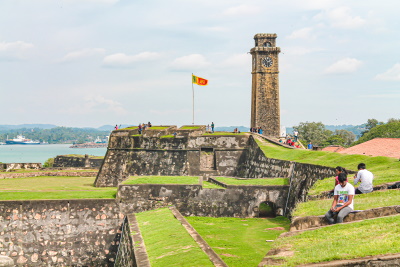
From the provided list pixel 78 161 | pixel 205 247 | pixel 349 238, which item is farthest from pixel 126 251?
pixel 78 161

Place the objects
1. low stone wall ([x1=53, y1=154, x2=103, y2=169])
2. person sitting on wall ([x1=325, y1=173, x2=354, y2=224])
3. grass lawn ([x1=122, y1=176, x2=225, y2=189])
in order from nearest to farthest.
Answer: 1. person sitting on wall ([x1=325, y1=173, x2=354, y2=224])
2. grass lawn ([x1=122, y1=176, x2=225, y2=189])
3. low stone wall ([x1=53, y1=154, x2=103, y2=169])

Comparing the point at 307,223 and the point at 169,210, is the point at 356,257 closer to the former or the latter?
the point at 307,223

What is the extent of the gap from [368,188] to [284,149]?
1444 centimetres

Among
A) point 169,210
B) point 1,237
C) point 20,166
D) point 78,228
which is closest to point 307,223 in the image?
point 169,210

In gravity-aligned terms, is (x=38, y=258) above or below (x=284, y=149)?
below

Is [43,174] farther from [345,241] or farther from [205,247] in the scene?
[345,241]

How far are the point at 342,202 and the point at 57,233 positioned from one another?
1188 cm

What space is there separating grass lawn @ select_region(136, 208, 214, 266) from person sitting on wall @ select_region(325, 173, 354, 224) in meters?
2.71

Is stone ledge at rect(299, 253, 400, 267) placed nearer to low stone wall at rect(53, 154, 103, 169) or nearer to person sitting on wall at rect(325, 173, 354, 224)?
person sitting on wall at rect(325, 173, 354, 224)

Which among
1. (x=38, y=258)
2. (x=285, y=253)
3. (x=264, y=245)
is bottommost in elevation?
(x=38, y=258)

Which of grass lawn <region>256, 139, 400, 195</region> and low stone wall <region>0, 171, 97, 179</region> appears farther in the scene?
low stone wall <region>0, 171, 97, 179</region>

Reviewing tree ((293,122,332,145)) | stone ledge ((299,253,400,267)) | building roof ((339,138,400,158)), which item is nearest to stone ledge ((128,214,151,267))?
stone ledge ((299,253,400,267))

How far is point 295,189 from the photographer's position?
773 inches

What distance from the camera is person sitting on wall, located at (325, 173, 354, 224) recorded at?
32.7ft
